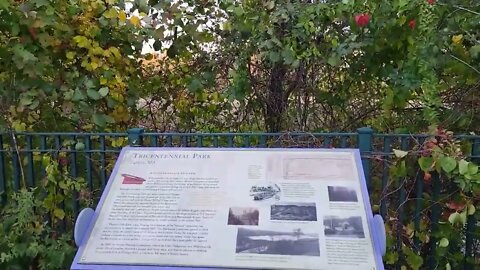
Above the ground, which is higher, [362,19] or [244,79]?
[362,19]

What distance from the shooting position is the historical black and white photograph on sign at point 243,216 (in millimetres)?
2342

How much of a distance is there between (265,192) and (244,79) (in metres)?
2.06

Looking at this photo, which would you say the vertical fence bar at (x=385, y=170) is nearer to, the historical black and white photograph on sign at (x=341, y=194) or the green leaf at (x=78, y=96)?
the historical black and white photograph on sign at (x=341, y=194)

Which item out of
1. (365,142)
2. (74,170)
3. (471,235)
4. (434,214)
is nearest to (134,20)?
(74,170)

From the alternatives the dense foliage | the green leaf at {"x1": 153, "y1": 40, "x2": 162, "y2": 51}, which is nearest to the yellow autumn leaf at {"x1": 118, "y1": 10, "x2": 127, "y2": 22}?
the dense foliage

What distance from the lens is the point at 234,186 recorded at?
253cm

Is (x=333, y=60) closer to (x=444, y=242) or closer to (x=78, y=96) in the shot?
(x=444, y=242)

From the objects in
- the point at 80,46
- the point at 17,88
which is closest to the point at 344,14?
the point at 80,46

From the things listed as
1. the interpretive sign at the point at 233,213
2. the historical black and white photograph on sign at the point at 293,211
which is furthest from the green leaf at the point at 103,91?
the historical black and white photograph on sign at the point at 293,211

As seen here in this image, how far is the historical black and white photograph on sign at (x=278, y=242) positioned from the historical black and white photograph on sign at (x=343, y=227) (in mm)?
76

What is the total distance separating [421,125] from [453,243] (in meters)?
0.96

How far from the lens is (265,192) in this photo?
2471 mm

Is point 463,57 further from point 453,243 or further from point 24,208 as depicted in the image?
point 24,208

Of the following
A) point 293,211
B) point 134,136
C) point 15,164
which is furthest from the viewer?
point 15,164
